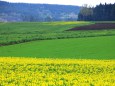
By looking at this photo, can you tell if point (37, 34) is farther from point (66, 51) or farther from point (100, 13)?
point (100, 13)

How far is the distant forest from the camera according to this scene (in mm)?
151250

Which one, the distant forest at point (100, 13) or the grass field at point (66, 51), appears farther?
the distant forest at point (100, 13)

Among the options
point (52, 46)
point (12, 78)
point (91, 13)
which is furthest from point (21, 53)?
point (91, 13)

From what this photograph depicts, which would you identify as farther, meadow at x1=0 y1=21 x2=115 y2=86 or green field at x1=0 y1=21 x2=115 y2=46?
green field at x1=0 y1=21 x2=115 y2=46

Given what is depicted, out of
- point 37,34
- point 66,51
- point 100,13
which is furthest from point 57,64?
point 100,13

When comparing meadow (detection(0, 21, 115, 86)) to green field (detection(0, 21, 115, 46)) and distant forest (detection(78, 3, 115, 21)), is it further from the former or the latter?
distant forest (detection(78, 3, 115, 21))

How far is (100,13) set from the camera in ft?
533

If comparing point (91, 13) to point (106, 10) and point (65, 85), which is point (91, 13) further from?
point (65, 85)

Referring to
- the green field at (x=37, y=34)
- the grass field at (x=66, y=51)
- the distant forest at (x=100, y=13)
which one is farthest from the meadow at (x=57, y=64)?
the distant forest at (x=100, y=13)

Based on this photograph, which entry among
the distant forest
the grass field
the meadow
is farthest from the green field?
the distant forest

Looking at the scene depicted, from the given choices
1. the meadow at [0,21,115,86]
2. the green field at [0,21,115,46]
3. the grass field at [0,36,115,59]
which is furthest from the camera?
the green field at [0,21,115,46]

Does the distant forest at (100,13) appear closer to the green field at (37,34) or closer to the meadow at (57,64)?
the green field at (37,34)

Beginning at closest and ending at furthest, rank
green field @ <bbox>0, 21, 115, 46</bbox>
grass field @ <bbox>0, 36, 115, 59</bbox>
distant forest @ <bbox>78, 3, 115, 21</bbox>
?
grass field @ <bbox>0, 36, 115, 59</bbox>
green field @ <bbox>0, 21, 115, 46</bbox>
distant forest @ <bbox>78, 3, 115, 21</bbox>

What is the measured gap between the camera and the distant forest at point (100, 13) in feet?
496
